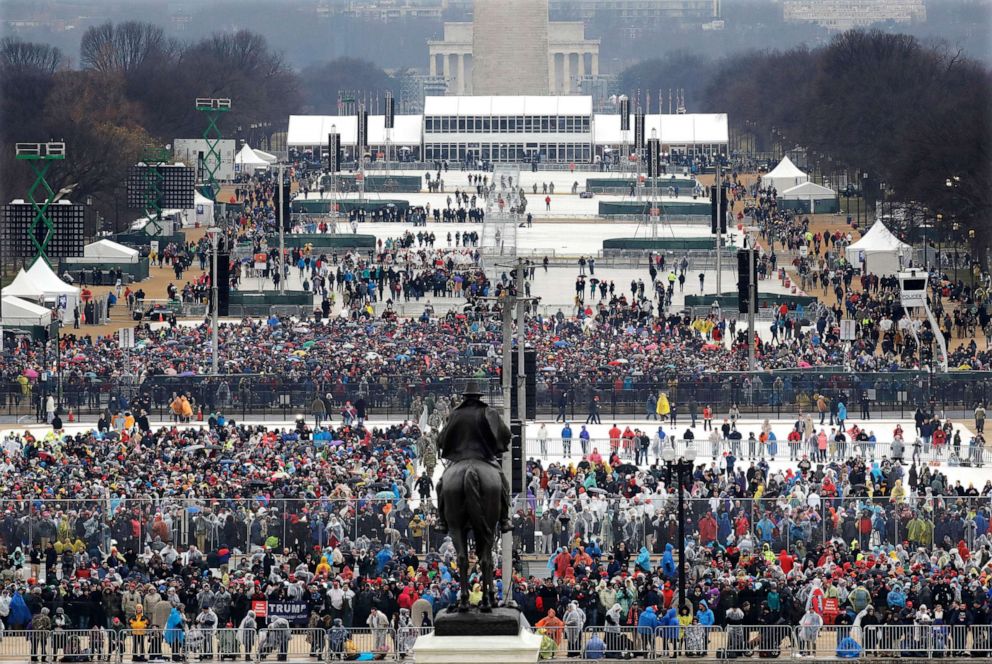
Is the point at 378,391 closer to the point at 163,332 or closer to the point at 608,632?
the point at 163,332

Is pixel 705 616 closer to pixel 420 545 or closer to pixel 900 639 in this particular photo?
pixel 900 639

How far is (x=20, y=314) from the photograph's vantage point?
85.3 meters

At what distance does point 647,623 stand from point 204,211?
93.7m

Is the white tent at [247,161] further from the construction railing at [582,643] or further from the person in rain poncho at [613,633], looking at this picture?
the person in rain poncho at [613,633]

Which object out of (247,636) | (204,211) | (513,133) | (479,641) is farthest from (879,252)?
(513,133)

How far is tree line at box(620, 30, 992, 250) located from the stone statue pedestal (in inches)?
3166

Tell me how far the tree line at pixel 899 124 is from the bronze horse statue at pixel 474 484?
262ft

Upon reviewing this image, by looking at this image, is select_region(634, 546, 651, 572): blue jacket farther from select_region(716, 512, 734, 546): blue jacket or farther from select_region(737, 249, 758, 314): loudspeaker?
select_region(737, 249, 758, 314): loudspeaker

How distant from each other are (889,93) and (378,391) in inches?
3452

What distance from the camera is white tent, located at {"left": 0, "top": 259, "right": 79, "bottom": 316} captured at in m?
90.6

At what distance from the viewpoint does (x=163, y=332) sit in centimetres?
8356

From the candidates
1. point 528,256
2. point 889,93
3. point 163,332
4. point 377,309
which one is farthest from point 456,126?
point 163,332

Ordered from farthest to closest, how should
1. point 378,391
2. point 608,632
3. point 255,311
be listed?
point 255,311 → point 378,391 → point 608,632

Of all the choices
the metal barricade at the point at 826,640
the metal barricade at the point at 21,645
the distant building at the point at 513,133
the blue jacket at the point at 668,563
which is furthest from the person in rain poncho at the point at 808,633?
the distant building at the point at 513,133
